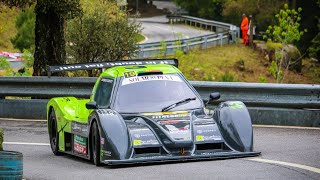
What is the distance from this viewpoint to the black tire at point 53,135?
16.4 metres

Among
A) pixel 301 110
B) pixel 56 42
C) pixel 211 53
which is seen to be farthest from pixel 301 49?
pixel 301 110

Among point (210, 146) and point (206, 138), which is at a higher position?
point (206, 138)

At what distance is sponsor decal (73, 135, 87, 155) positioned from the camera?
1503 centimetres

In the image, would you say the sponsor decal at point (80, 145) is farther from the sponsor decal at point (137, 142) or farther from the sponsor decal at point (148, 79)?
the sponsor decal at point (137, 142)

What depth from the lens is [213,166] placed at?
13578 mm

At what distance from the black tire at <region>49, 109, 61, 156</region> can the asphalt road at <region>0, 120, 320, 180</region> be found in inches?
4.7

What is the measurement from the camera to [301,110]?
758 inches

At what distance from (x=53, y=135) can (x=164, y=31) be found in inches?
2512

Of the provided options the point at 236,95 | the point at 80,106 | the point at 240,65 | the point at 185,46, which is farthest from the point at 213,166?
the point at 240,65

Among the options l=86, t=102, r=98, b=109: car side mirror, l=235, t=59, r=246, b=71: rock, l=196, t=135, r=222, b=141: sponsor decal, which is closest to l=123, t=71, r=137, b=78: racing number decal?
l=86, t=102, r=98, b=109: car side mirror

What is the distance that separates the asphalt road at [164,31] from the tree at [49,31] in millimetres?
43099

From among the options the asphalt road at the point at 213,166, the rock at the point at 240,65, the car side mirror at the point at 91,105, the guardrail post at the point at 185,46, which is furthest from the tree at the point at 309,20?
the car side mirror at the point at 91,105

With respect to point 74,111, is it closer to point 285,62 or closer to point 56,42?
point 56,42

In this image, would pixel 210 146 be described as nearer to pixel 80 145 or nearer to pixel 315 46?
pixel 80 145
